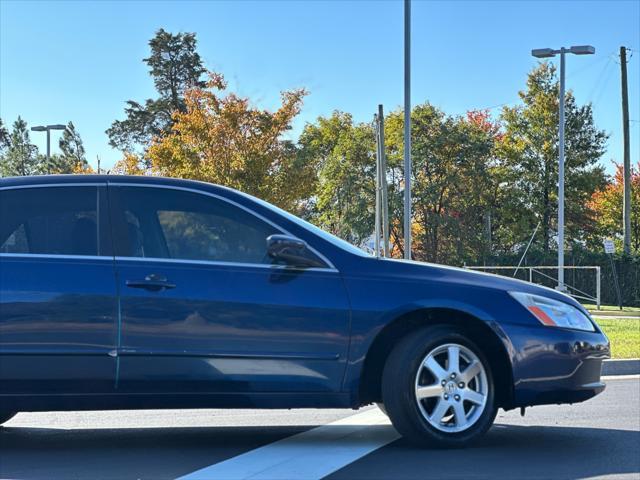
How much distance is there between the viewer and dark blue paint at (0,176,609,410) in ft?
16.8

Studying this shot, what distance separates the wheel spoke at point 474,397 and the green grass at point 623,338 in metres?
5.97

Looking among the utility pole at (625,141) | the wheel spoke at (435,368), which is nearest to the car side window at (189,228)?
the wheel spoke at (435,368)

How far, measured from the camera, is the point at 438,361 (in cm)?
535

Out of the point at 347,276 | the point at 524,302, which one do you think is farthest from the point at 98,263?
the point at 524,302

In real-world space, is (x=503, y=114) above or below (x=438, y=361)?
above

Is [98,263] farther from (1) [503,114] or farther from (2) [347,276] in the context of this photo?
(1) [503,114]

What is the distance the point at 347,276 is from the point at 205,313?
2.74 feet

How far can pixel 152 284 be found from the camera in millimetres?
Answer: 5168

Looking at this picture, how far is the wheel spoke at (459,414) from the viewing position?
209 inches

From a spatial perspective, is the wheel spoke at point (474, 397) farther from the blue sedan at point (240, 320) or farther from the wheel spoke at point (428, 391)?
the wheel spoke at point (428, 391)

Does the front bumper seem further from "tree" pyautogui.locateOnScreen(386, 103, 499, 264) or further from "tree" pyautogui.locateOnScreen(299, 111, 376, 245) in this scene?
"tree" pyautogui.locateOnScreen(299, 111, 376, 245)

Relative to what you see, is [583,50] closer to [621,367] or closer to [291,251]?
[621,367]

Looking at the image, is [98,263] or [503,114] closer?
[98,263]

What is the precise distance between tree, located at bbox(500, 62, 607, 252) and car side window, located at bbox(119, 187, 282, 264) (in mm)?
38427
